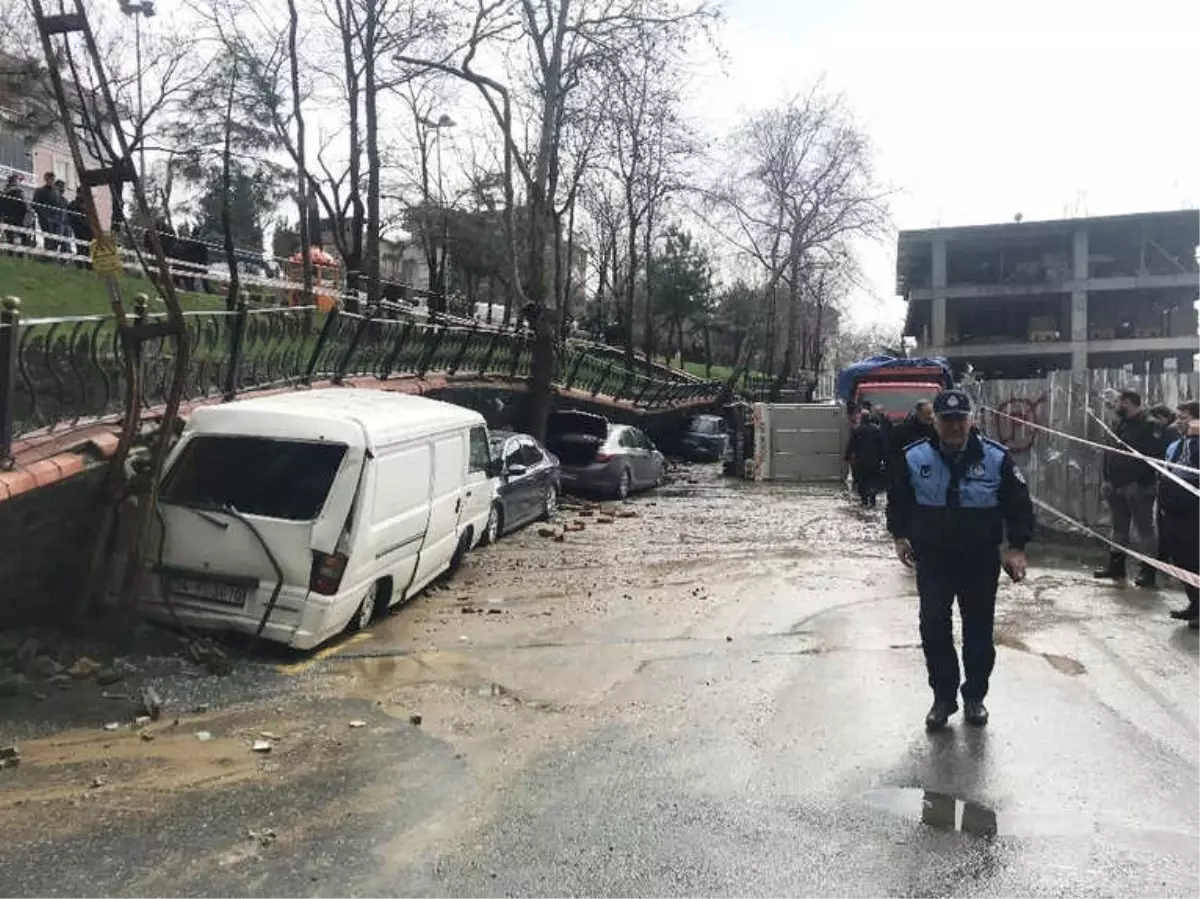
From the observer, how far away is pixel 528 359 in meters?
22.2

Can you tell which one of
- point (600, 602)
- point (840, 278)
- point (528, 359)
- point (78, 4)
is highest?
point (840, 278)

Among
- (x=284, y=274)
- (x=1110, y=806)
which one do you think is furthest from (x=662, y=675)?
(x=284, y=274)

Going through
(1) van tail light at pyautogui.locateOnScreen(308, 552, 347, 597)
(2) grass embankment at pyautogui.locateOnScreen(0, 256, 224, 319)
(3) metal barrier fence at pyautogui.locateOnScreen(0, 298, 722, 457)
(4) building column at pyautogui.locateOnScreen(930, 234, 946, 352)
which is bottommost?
(1) van tail light at pyautogui.locateOnScreen(308, 552, 347, 597)

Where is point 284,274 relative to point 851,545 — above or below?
above

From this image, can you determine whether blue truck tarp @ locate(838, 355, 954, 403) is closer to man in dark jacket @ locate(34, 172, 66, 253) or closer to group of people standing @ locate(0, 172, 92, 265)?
group of people standing @ locate(0, 172, 92, 265)

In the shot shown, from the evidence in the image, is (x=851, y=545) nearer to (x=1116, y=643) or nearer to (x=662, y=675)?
(x=1116, y=643)

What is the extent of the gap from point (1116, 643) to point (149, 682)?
21.4 ft

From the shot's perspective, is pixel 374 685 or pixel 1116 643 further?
pixel 1116 643

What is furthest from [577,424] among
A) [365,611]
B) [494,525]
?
[365,611]

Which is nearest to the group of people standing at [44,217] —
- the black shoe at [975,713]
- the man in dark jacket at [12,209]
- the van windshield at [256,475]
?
the man in dark jacket at [12,209]

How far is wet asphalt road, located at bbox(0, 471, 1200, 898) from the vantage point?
13.0ft

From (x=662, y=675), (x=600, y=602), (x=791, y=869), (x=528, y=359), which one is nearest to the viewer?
Result: (x=791, y=869)

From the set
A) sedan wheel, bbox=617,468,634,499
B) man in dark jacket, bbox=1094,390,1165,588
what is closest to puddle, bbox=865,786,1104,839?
man in dark jacket, bbox=1094,390,1165,588

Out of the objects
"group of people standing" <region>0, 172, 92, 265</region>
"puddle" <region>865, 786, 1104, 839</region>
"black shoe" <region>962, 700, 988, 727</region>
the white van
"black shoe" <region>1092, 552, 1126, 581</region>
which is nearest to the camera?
"puddle" <region>865, 786, 1104, 839</region>
